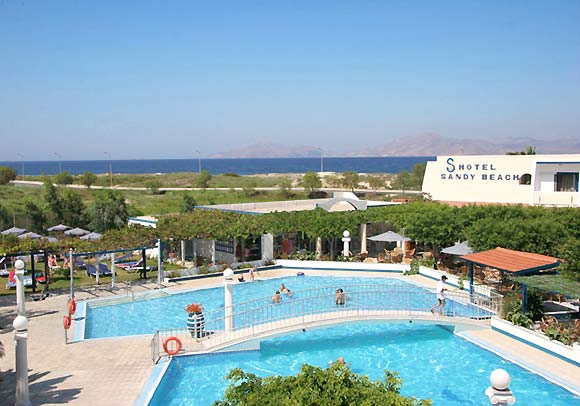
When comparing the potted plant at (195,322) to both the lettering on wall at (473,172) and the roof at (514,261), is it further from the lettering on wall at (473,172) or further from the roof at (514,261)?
the lettering on wall at (473,172)

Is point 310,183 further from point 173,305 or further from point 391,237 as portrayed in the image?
point 173,305

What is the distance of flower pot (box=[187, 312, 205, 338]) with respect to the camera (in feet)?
51.4

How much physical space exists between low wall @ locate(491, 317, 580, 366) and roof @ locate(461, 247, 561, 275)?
1780 mm

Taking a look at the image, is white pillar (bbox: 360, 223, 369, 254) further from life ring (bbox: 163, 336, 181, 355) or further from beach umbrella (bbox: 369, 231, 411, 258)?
life ring (bbox: 163, 336, 181, 355)

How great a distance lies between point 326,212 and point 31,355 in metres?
18.1

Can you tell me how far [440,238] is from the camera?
1021 inches

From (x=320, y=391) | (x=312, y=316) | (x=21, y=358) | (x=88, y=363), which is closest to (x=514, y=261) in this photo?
(x=312, y=316)

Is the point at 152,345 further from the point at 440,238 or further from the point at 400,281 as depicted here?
the point at 440,238

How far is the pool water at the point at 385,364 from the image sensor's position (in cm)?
1304

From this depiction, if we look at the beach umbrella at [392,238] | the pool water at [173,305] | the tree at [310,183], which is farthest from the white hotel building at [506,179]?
the tree at [310,183]

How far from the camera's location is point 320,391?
21.2 ft

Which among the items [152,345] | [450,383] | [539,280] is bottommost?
[450,383]

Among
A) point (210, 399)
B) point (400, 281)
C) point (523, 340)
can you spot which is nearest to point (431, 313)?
point (523, 340)

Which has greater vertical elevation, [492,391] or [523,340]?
[492,391]
